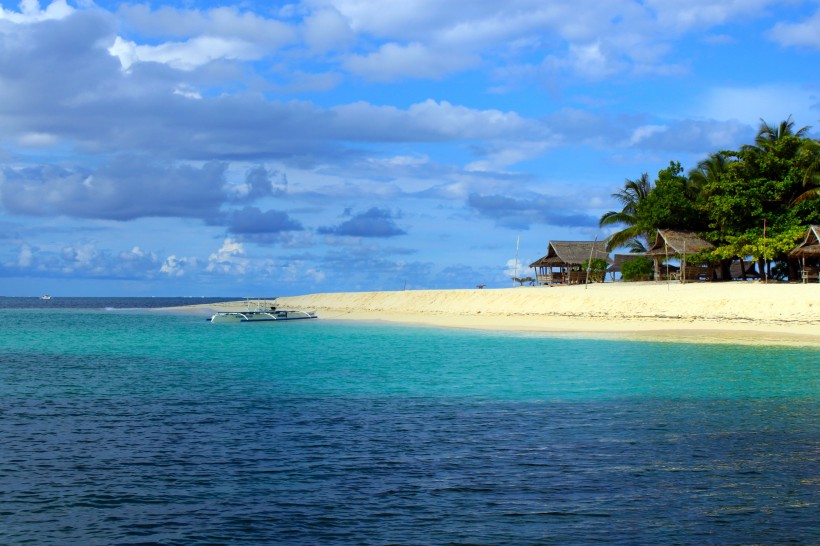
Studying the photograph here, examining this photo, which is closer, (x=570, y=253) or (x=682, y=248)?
(x=682, y=248)

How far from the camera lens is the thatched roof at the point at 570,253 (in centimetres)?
6875

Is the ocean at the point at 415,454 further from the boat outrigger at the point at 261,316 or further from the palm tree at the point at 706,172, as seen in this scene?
the palm tree at the point at 706,172

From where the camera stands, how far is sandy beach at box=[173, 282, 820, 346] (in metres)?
34.6

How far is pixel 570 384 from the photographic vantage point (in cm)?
1903

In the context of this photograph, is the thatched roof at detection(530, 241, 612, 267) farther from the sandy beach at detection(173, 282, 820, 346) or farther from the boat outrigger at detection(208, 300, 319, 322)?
the boat outrigger at detection(208, 300, 319, 322)

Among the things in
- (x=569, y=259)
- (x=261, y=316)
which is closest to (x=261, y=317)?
(x=261, y=316)

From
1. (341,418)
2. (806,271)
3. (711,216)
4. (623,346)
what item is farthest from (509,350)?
(711,216)

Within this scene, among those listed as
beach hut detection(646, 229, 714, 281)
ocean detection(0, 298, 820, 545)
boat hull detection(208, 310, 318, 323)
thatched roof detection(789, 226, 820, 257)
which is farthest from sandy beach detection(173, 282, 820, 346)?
ocean detection(0, 298, 820, 545)

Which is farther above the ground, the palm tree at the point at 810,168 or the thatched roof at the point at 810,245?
the palm tree at the point at 810,168

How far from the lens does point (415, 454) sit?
37.4ft

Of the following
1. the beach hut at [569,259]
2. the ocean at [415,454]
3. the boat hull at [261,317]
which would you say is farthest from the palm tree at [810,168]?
the boat hull at [261,317]

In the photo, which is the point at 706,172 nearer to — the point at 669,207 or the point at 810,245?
the point at 669,207

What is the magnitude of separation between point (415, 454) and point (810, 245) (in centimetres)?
4521

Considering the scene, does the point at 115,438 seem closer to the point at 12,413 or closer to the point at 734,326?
the point at 12,413
